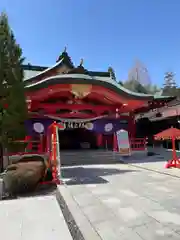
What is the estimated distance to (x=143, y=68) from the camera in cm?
7381

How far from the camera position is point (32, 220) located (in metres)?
4.22

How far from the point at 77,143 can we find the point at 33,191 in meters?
12.6

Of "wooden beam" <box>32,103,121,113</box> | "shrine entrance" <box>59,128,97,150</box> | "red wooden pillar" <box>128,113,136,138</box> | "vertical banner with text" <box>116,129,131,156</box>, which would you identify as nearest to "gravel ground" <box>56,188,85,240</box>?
"vertical banner with text" <box>116,129,131,156</box>

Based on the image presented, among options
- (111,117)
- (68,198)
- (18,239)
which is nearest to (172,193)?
(68,198)

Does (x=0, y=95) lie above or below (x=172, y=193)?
above

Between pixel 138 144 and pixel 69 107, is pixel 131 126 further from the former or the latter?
pixel 69 107

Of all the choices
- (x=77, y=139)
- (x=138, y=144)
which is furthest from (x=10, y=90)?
(x=77, y=139)

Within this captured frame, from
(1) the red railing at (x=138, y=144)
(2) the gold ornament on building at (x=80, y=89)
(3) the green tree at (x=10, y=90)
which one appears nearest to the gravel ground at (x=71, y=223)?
(3) the green tree at (x=10, y=90)

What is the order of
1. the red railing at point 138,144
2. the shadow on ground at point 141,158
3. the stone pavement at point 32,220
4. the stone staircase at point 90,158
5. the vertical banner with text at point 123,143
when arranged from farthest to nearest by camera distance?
the red railing at point 138,144 < the vertical banner with text at point 123,143 < the shadow on ground at point 141,158 < the stone staircase at point 90,158 < the stone pavement at point 32,220

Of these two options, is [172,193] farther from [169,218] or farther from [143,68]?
[143,68]

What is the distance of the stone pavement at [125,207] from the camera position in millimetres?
3357

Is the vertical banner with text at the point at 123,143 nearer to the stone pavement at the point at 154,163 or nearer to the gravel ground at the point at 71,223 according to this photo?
the stone pavement at the point at 154,163

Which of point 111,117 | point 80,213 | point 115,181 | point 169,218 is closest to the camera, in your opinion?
point 169,218

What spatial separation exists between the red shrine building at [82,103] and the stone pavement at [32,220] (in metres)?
7.57
